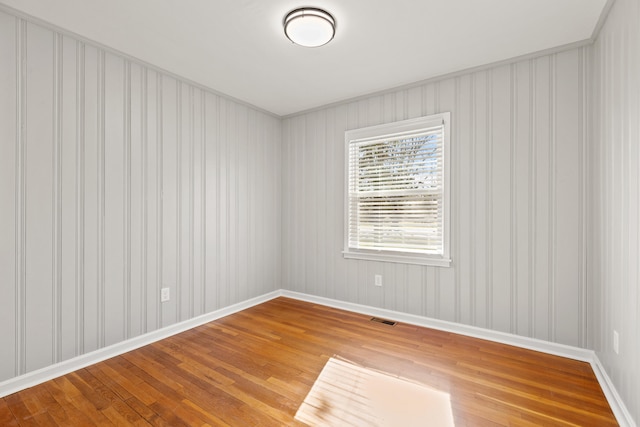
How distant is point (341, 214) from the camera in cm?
377

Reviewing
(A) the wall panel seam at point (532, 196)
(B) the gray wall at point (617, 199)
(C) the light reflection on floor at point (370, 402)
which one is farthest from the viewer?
(A) the wall panel seam at point (532, 196)

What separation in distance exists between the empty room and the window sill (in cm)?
2

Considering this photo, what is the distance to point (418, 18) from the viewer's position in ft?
7.07

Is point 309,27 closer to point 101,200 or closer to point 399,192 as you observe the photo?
point 399,192

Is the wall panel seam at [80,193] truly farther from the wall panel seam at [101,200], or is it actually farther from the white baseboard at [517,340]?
the white baseboard at [517,340]

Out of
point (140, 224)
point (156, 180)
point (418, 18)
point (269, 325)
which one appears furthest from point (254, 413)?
point (418, 18)

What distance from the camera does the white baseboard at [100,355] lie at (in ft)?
6.68

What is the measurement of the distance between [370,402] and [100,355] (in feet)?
6.93

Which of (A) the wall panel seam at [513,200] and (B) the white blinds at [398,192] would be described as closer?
(A) the wall panel seam at [513,200]

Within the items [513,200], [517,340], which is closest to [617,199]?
[513,200]

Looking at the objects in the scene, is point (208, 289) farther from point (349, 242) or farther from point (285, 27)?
point (285, 27)

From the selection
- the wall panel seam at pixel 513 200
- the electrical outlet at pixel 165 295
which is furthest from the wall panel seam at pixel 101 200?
the wall panel seam at pixel 513 200

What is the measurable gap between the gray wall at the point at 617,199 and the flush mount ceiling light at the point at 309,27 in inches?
67.0

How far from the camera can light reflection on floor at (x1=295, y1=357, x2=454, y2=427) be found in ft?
5.70
